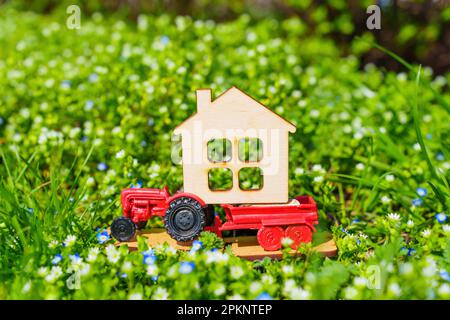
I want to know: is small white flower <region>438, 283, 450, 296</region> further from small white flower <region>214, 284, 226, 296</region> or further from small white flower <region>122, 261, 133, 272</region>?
small white flower <region>122, 261, 133, 272</region>

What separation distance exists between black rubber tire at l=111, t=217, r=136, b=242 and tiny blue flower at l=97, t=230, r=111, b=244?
0.04 metres

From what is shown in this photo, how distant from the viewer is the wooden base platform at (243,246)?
2912 millimetres

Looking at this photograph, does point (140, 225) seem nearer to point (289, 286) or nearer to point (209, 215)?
point (209, 215)

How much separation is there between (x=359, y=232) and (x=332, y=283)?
0.77 metres

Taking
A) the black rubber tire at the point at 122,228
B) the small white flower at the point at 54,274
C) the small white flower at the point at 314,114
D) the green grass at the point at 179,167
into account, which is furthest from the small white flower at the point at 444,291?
the small white flower at the point at 314,114

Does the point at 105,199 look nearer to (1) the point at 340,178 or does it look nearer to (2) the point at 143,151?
(2) the point at 143,151

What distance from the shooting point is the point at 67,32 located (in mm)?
6656

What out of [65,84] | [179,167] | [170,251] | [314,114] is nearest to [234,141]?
[170,251]

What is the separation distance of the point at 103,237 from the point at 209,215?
56 centimetres

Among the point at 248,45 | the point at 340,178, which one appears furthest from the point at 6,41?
the point at 340,178

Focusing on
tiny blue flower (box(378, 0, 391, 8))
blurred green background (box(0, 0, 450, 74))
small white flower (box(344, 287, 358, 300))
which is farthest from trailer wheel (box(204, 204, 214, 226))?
tiny blue flower (box(378, 0, 391, 8))

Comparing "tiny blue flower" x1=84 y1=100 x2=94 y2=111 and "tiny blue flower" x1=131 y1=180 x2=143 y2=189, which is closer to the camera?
"tiny blue flower" x1=131 y1=180 x2=143 y2=189

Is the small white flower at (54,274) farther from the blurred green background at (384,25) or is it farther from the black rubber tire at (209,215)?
the blurred green background at (384,25)

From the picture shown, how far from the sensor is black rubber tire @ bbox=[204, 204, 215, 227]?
3.02 meters
